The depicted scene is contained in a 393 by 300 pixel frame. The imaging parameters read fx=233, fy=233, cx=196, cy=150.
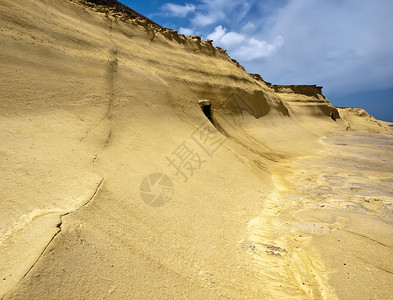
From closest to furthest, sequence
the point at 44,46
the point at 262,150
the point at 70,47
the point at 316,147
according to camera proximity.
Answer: the point at 44,46, the point at 70,47, the point at 262,150, the point at 316,147

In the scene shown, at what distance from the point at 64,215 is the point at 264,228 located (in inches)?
113

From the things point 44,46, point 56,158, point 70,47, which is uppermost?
point 70,47

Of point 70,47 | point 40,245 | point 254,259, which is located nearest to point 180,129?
point 70,47

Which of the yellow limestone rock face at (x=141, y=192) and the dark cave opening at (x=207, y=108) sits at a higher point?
the dark cave opening at (x=207, y=108)

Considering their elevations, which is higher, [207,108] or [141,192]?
[207,108]

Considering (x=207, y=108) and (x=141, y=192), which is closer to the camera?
(x=141, y=192)

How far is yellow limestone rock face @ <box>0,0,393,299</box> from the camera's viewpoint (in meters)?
2.02

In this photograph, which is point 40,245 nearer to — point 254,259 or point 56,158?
point 56,158

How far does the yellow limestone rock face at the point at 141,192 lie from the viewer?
2021 mm

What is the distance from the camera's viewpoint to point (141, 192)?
3.41m

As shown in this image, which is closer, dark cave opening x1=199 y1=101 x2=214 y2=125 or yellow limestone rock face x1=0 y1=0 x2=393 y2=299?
yellow limestone rock face x1=0 y1=0 x2=393 y2=299

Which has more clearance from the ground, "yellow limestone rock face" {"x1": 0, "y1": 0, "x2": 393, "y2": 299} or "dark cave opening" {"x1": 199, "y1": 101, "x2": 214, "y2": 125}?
"dark cave opening" {"x1": 199, "y1": 101, "x2": 214, "y2": 125}

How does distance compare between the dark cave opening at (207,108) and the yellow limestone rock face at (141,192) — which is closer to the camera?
the yellow limestone rock face at (141,192)

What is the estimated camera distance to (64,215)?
2.20 m
